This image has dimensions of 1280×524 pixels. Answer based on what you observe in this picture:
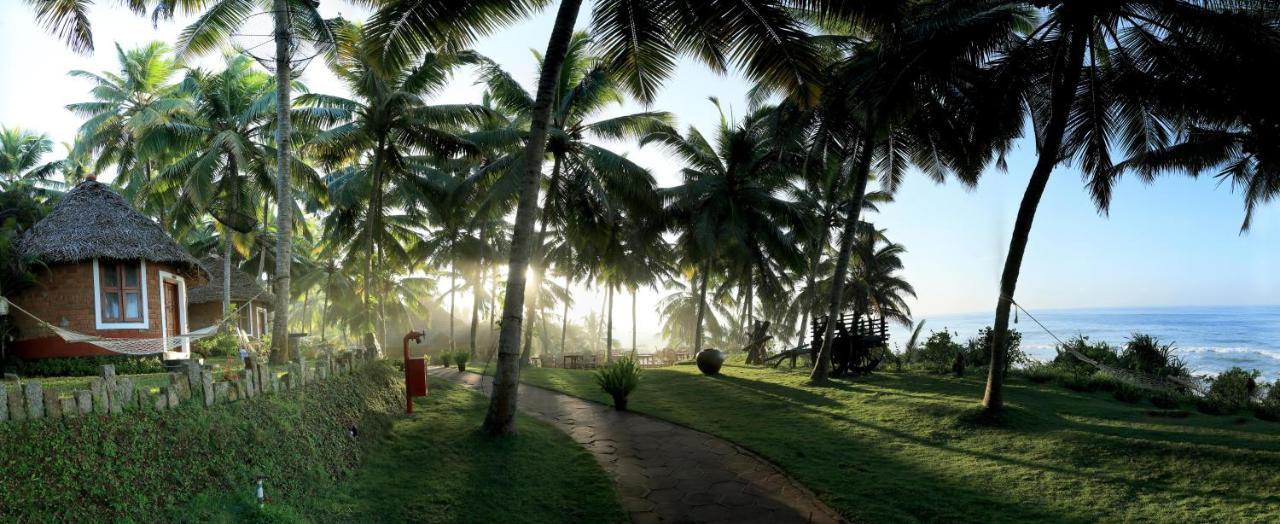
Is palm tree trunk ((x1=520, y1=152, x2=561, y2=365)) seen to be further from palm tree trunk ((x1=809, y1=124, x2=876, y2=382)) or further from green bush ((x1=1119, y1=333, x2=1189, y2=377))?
green bush ((x1=1119, y1=333, x2=1189, y2=377))

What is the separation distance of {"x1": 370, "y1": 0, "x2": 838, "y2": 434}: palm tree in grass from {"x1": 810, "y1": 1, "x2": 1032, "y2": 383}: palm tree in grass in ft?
2.33

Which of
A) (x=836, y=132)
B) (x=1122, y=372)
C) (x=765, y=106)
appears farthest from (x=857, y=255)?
(x=1122, y=372)

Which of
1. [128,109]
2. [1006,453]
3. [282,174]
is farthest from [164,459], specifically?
[128,109]

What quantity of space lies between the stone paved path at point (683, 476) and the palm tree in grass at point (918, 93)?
535 cm

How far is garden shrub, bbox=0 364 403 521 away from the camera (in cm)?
370

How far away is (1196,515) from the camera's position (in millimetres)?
5734

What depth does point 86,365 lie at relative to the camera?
13.0m

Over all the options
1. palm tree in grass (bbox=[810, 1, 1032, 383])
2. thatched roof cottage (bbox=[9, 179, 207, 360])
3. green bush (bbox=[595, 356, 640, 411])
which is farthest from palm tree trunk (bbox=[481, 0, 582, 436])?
thatched roof cottage (bbox=[9, 179, 207, 360])

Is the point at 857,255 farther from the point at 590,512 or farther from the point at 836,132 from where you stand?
the point at 590,512

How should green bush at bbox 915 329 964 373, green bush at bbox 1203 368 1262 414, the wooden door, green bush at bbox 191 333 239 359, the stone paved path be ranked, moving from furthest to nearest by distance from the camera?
green bush at bbox 915 329 964 373 → the wooden door → green bush at bbox 191 333 239 359 → green bush at bbox 1203 368 1262 414 → the stone paved path

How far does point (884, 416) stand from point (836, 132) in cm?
685

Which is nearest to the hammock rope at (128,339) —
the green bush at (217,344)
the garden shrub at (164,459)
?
the green bush at (217,344)

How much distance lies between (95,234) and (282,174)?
4.52 m

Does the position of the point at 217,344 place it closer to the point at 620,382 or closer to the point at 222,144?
the point at 222,144
